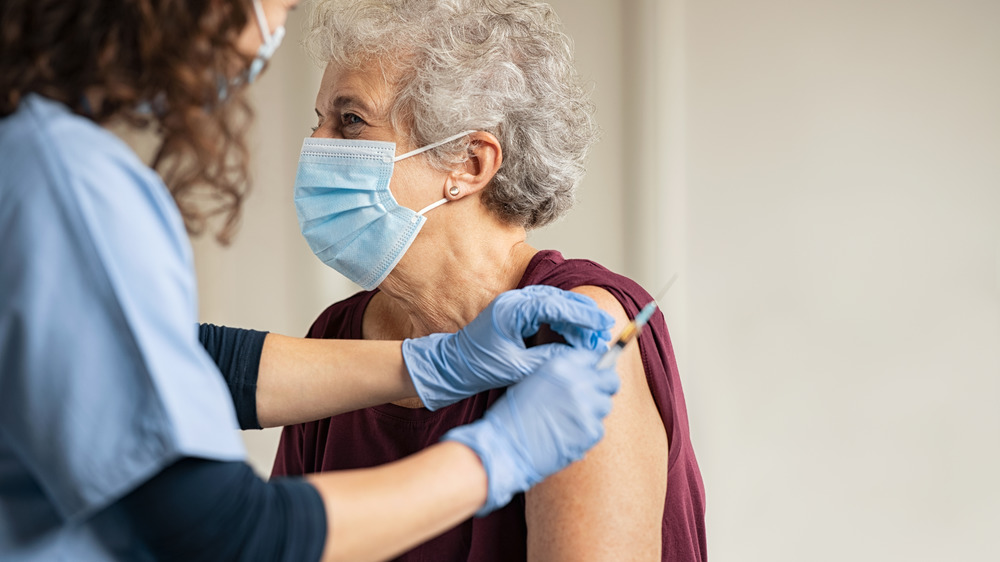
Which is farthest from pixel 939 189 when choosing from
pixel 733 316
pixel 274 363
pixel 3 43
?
pixel 3 43

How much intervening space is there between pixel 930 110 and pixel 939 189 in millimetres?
207

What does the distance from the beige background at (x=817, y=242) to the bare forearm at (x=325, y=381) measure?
131 cm

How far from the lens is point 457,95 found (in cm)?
144

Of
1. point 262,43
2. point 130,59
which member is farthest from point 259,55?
point 130,59

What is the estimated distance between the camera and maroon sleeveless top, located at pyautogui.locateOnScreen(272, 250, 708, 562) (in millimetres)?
1331

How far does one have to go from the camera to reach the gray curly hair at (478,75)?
1.44 metres

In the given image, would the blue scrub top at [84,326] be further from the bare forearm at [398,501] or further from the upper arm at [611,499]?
the upper arm at [611,499]

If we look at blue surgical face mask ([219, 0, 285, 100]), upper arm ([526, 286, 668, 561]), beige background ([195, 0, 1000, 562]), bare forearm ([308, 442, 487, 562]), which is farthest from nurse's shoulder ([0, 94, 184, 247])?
beige background ([195, 0, 1000, 562])

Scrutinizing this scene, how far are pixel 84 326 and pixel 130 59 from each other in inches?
10.2

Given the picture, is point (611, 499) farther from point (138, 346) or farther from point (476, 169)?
point (138, 346)

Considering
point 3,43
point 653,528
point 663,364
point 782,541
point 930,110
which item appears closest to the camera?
point 3,43

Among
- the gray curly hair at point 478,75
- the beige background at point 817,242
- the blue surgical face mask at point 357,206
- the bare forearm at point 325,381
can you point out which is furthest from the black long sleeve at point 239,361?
the beige background at point 817,242

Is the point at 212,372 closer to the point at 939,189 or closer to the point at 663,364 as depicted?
the point at 663,364

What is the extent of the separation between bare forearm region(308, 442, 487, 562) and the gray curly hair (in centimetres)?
73
